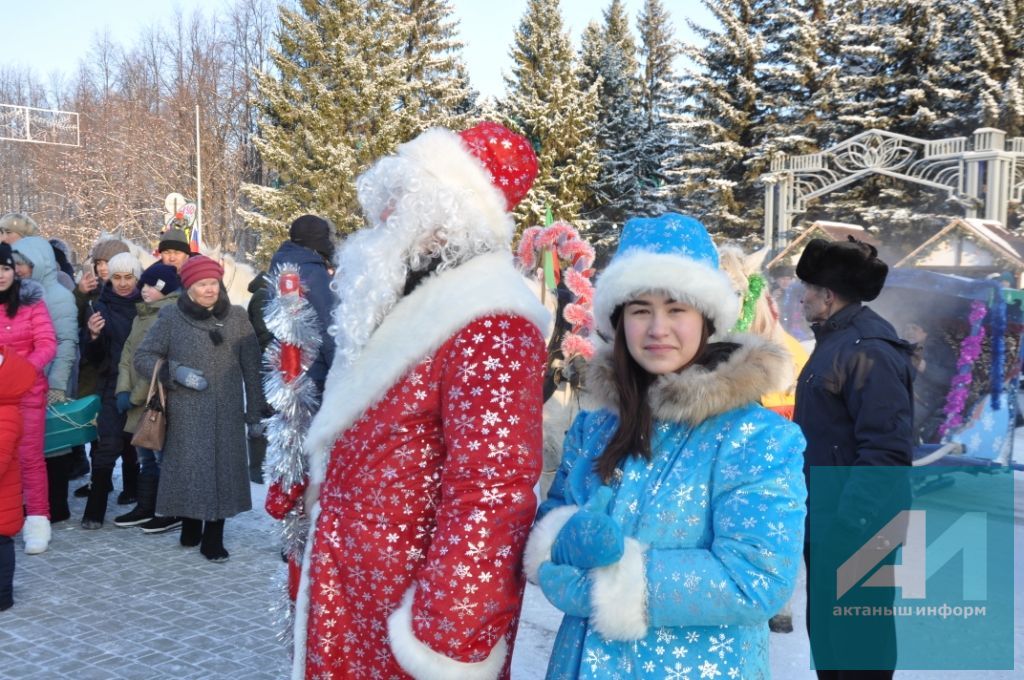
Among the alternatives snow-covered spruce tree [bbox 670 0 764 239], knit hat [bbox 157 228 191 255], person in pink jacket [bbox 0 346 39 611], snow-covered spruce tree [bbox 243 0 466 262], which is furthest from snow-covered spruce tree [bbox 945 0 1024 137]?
person in pink jacket [bbox 0 346 39 611]

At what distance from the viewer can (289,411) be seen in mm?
2434

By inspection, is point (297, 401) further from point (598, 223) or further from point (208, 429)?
point (598, 223)

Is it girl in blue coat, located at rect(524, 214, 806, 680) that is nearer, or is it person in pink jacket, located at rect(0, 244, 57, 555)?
girl in blue coat, located at rect(524, 214, 806, 680)

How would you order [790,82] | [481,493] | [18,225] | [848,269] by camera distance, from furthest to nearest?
[790,82], [18,225], [848,269], [481,493]

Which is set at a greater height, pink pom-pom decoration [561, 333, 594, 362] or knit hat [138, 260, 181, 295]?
knit hat [138, 260, 181, 295]

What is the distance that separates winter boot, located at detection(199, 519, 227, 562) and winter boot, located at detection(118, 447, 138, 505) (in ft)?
5.24

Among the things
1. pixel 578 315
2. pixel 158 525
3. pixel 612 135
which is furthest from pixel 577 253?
pixel 612 135

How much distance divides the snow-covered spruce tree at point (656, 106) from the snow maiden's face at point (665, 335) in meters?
24.9

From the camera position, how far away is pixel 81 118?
33656 mm

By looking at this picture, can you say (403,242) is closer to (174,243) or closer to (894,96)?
(174,243)

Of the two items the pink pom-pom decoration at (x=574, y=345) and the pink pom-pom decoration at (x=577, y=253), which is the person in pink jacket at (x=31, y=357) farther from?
the pink pom-pom decoration at (x=577, y=253)

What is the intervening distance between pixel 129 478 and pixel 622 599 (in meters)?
5.96

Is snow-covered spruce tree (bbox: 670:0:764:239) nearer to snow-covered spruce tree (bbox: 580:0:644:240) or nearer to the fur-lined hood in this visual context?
snow-covered spruce tree (bbox: 580:0:644:240)

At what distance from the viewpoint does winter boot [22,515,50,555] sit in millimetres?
5199
